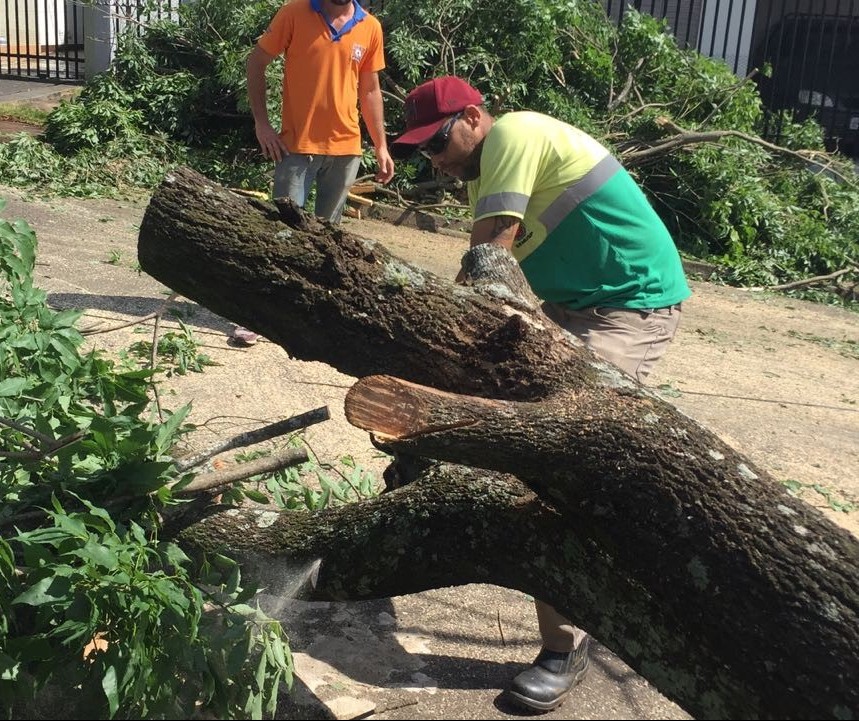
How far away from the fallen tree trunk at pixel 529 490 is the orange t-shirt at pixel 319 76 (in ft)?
11.0

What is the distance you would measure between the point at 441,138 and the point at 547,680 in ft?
5.67

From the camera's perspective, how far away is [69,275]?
261 inches

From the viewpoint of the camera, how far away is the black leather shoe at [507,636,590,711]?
10.6ft

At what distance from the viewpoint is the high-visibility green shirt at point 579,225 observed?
346 cm

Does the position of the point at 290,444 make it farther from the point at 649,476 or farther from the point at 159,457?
the point at 649,476

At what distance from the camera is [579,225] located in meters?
3.52

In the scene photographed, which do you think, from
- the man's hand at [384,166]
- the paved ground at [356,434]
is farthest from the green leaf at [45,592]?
the man's hand at [384,166]

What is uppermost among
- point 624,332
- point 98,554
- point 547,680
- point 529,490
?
point 624,332

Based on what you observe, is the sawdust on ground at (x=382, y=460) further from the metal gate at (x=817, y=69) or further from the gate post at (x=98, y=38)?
the metal gate at (x=817, y=69)

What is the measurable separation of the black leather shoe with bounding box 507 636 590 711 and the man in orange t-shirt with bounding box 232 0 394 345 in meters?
3.36

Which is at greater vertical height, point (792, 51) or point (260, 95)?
point (792, 51)

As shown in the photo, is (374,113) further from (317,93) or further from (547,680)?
(547,680)

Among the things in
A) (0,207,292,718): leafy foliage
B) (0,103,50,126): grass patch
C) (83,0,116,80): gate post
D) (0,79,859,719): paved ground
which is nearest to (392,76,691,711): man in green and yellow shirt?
(0,79,859,719): paved ground

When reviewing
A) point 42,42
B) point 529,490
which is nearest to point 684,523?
point 529,490
